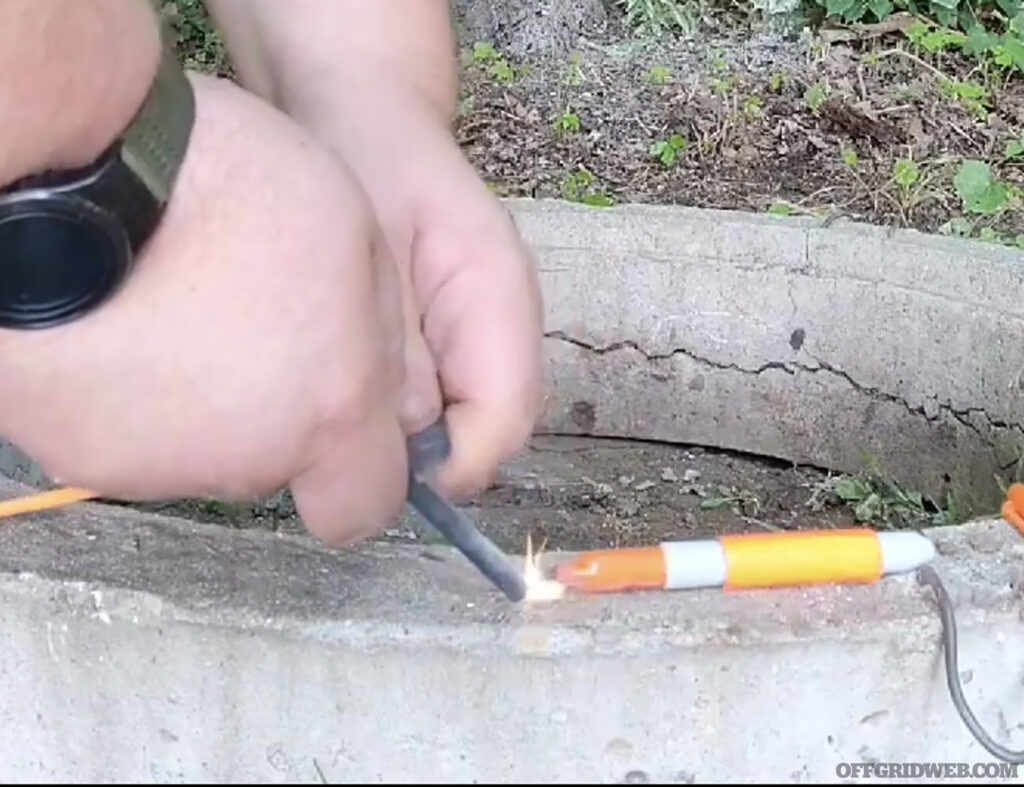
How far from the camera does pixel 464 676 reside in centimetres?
82

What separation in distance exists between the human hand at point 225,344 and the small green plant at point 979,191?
184cm

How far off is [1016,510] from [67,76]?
646mm

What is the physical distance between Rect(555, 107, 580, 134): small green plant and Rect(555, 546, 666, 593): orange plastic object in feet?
6.49

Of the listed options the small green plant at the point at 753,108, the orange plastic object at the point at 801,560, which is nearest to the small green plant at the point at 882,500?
the orange plastic object at the point at 801,560

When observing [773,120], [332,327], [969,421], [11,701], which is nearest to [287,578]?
[11,701]

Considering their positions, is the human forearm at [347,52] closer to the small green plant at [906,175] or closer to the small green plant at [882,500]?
the small green plant at [882,500]

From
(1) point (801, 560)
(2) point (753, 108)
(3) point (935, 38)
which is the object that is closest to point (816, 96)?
(2) point (753, 108)

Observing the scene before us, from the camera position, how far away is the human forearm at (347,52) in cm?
92

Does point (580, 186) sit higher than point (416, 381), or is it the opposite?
point (416, 381)

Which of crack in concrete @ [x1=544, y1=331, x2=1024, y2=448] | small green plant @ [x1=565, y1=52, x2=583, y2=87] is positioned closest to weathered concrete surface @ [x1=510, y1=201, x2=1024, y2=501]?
crack in concrete @ [x1=544, y1=331, x2=1024, y2=448]

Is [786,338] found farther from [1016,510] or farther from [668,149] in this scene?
[668,149]

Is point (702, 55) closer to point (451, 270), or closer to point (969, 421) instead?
point (969, 421)

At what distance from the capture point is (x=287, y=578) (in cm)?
87

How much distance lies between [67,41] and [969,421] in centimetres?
114
